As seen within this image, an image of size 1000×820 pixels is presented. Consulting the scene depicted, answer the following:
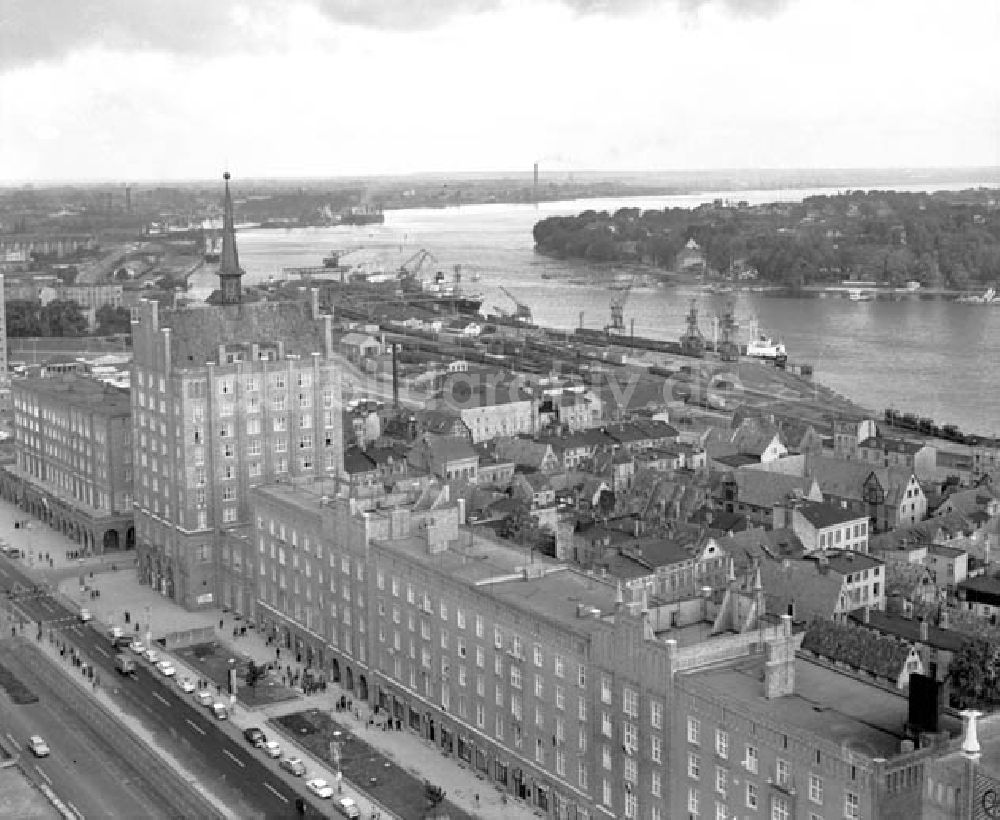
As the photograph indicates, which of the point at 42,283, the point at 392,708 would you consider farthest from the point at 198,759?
the point at 42,283

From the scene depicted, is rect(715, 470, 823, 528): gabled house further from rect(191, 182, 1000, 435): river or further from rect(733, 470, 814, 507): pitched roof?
rect(191, 182, 1000, 435): river

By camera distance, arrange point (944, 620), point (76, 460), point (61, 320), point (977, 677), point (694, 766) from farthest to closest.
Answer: point (61, 320)
point (76, 460)
point (944, 620)
point (977, 677)
point (694, 766)

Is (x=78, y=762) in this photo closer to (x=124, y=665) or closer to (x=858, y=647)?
(x=124, y=665)

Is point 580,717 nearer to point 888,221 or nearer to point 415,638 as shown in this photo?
point 415,638

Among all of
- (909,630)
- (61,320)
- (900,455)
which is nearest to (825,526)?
A: (909,630)

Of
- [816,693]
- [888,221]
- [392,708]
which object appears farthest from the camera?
[888,221]

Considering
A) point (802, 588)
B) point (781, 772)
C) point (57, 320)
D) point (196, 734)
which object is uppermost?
point (57, 320)
